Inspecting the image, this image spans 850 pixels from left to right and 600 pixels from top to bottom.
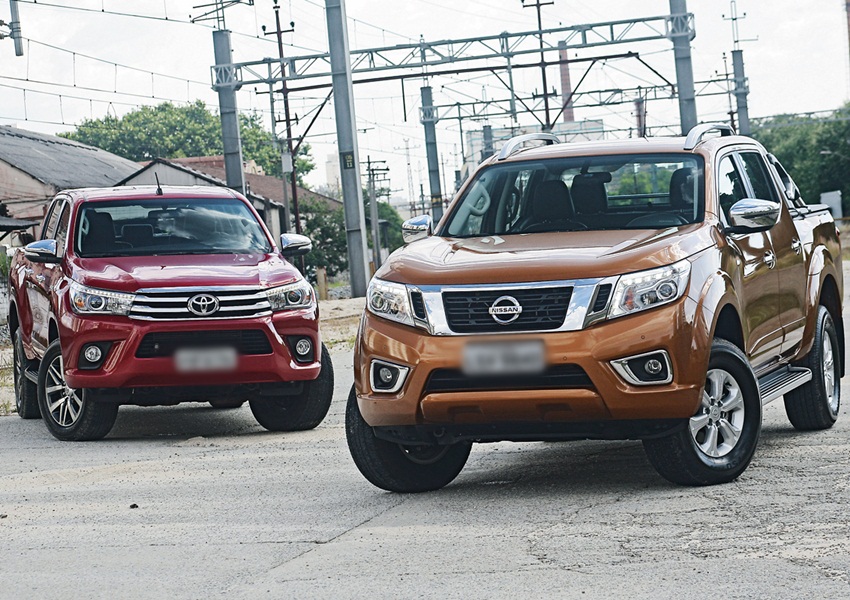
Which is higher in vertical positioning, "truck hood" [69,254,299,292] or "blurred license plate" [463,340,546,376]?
"truck hood" [69,254,299,292]

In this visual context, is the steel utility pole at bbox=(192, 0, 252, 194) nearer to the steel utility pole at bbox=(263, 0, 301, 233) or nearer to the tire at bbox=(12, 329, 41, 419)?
the steel utility pole at bbox=(263, 0, 301, 233)

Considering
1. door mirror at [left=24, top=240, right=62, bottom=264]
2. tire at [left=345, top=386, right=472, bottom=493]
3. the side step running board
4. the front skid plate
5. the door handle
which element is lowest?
tire at [left=345, top=386, right=472, bottom=493]

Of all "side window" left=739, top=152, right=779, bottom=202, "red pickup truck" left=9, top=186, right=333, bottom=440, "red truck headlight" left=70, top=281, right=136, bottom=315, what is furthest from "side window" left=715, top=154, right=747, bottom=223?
"red truck headlight" left=70, top=281, right=136, bottom=315

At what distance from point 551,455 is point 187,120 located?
111 m

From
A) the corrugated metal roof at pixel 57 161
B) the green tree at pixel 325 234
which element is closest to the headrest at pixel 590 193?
the corrugated metal roof at pixel 57 161

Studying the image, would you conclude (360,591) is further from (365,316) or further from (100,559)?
(365,316)

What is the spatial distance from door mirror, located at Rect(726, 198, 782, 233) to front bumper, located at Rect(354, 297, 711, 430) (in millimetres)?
1045

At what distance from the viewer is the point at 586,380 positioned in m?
6.61

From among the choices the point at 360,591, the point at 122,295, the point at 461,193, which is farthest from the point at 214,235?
the point at 360,591

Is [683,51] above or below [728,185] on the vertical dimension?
above

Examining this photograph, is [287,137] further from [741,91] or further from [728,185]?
[728,185]

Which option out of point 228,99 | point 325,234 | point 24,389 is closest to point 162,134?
point 325,234

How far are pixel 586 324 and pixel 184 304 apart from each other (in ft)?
13.8

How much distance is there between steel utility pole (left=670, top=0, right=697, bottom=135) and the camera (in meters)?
36.8
